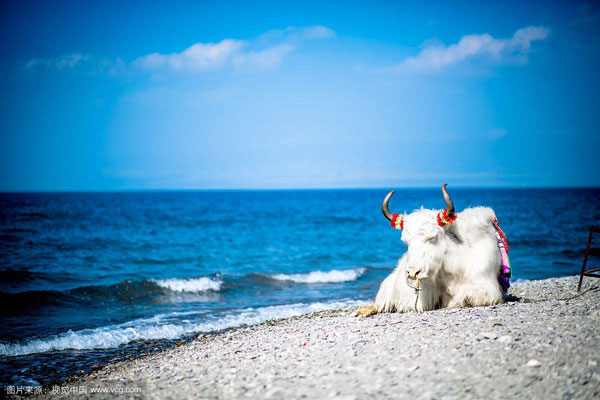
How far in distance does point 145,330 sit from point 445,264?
5.74 meters

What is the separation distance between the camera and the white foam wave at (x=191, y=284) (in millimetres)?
12881

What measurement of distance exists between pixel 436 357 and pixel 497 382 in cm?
70

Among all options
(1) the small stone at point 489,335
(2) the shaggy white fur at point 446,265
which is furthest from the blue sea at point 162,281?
(1) the small stone at point 489,335

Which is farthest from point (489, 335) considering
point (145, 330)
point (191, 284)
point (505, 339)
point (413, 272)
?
point (191, 284)

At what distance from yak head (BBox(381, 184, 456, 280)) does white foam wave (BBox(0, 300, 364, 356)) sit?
14.1 feet

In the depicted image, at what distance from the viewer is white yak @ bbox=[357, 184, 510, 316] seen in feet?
18.9

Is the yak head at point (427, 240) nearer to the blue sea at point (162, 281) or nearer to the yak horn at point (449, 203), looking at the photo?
the yak horn at point (449, 203)

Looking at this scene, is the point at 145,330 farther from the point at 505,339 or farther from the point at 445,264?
the point at 505,339

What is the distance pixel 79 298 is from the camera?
1150cm

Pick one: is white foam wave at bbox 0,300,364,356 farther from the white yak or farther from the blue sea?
the white yak

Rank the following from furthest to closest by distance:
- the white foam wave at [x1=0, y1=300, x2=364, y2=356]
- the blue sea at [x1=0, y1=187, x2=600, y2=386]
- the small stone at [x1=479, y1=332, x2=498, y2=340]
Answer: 1. the blue sea at [x1=0, y1=187, x2=600, y2=386]
2. the white foam wave at [x1=0, y1=300, x2=364, y2=356]
3. the small stone at [x1=479, y1=332, x2=498, y2=340]

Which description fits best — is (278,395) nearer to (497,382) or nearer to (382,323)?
(497,382)

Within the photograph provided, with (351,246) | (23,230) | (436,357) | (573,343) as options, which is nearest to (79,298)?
(436,357)

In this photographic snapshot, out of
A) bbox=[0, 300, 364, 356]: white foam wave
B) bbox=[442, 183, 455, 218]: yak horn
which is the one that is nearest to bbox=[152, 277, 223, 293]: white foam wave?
bbox=[0, 300, 364, 356]: white foam wave
